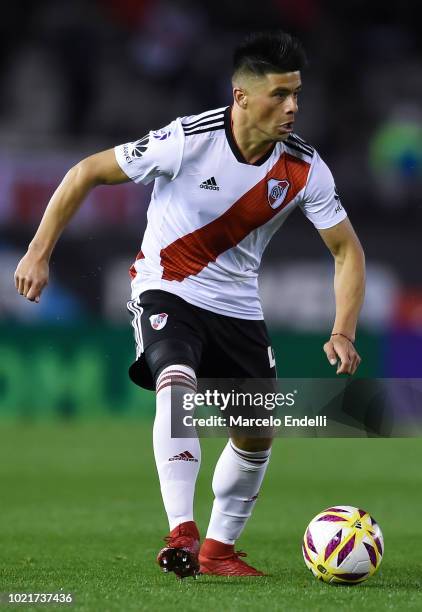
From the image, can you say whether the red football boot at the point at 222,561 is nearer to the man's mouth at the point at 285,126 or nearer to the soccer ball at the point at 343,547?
the soccer ball at the point at 343,547

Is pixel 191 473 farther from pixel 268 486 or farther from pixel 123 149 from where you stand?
pixel 268 486

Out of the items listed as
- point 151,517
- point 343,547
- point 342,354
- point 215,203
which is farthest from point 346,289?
point 151,517

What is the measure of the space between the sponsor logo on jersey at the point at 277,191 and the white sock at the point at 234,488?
3.94 feet

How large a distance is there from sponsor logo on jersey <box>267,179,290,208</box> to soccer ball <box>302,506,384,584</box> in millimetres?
1471

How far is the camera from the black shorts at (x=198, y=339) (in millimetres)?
5801

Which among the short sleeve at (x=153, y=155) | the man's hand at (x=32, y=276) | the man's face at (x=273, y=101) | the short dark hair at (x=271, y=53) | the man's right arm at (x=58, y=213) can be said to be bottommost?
the man's hand at (x=32, y=276)

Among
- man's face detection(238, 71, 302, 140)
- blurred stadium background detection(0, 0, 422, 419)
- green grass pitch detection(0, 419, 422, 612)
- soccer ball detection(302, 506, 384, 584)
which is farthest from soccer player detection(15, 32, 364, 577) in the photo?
blurred stadium background detection(0, 0, 422, 419)

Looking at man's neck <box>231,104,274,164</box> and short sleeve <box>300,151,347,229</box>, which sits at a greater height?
man's neck <box>231,104,274,164</box>

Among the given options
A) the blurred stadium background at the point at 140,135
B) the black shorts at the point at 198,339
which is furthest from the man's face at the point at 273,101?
the blurred stadium background at the point at 140,135

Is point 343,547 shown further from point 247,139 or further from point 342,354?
point 247,139

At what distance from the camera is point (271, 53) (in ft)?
19.1

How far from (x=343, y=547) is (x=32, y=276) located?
1.82 meters

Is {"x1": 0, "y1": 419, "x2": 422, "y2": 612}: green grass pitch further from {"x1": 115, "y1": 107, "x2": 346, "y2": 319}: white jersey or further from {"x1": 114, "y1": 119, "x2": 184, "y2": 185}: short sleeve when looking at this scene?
{"x1": 114, "y1": 119, "x2": 184, "y2": 185}: short sleeve

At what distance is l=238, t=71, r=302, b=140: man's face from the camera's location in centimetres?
583
